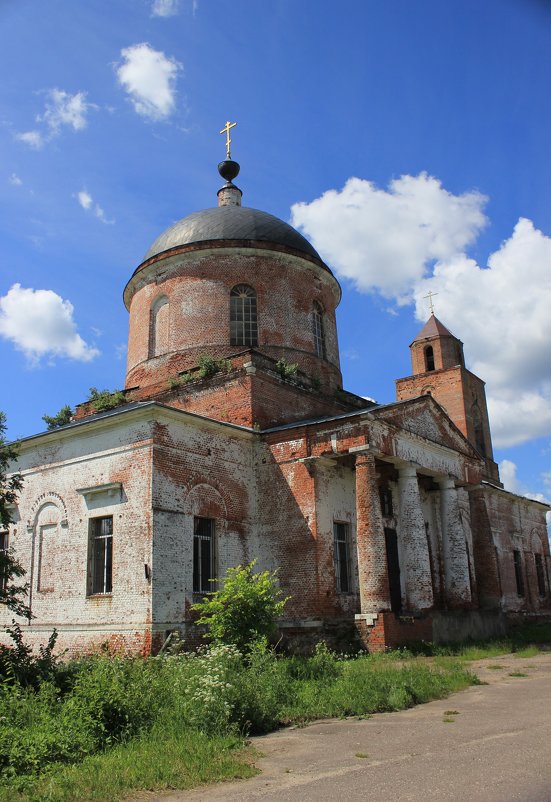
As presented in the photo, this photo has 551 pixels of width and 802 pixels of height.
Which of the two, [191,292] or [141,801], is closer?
[141,801]

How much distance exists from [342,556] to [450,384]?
1980cm

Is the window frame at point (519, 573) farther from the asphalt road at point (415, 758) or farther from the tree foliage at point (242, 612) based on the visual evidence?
the asphalt road at point (415, 758)

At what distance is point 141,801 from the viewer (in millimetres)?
5938

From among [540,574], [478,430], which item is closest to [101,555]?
[540,574]

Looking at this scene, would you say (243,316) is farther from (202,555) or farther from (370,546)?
(370,546)

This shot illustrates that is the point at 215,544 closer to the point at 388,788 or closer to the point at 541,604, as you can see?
the point at 388,788

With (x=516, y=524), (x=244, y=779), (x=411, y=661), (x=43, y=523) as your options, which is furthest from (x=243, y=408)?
(x=516, y=524)

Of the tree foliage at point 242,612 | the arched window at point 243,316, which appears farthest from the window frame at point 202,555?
the arched window at point 243,316

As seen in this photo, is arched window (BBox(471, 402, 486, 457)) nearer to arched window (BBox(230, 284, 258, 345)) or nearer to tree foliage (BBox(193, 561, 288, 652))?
arched window (BBox(230, 284, 258, 345))

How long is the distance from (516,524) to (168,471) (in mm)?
18901

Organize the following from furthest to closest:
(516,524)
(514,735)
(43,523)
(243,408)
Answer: (516,524), (243,408), (43,523), (514,735)

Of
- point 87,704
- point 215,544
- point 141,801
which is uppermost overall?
point 215,544

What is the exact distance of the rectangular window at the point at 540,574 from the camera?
3028 cm

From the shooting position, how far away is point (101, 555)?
15.5 m
